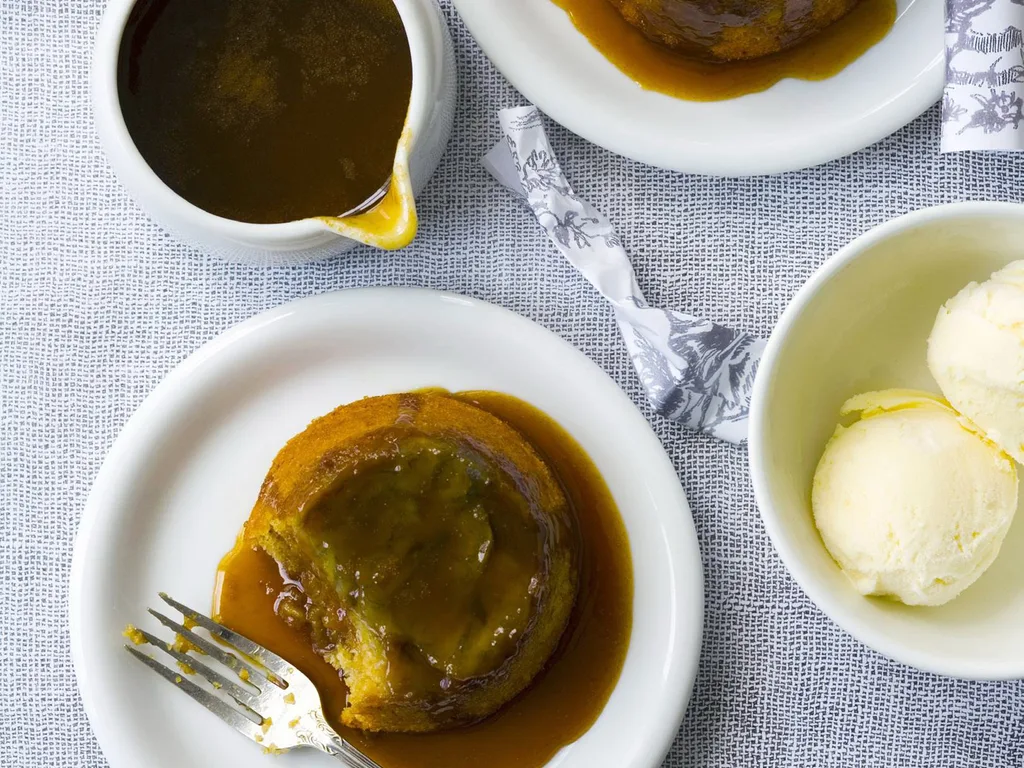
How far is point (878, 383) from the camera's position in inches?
53.1

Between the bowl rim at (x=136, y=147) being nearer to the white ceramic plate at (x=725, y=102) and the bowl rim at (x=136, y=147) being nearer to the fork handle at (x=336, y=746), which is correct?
the white ceramic plate at (x=725, y=102)

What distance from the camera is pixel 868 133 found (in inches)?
53.6

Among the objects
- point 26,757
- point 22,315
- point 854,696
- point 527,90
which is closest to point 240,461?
point 22,315

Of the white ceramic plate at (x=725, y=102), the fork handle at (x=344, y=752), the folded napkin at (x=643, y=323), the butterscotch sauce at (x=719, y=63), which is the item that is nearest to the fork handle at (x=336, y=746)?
the fork handle at (x=344, y=752)

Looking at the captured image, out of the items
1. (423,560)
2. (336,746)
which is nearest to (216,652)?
(336,746)

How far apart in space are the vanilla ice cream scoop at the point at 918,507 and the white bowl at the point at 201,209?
26.5 inches

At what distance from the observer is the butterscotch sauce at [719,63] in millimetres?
1401

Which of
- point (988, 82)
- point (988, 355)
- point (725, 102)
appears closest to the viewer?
point (988, 355)

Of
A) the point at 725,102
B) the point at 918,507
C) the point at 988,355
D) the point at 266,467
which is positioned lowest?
the point at 266,467

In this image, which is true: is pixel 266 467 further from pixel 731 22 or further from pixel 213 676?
pixel 731 22

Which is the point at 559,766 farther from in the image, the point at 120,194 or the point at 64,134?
the point at 64,134

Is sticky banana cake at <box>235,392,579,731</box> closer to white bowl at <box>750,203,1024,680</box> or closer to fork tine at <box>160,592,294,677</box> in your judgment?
fork tine at <box>160,592,294,677</box>

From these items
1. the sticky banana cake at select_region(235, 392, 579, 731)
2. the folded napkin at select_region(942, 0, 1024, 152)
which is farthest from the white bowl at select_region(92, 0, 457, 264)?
the folded napkin at select_region(942, 0, 1024, 152)

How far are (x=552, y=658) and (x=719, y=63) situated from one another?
857 mm
